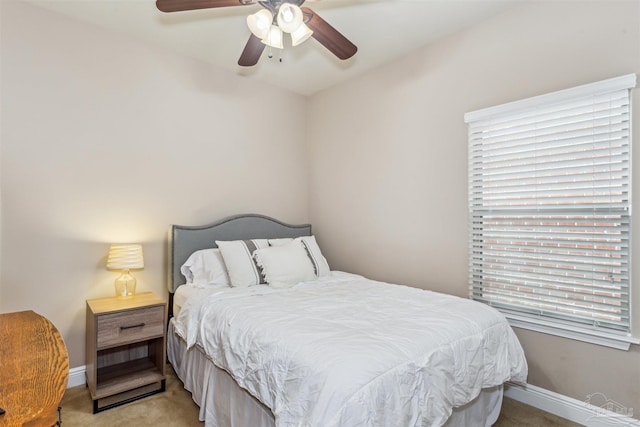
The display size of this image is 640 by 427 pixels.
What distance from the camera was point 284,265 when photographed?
Result: 279cm

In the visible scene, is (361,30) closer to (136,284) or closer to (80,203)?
(80,203)

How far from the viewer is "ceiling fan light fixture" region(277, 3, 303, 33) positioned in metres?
1.74

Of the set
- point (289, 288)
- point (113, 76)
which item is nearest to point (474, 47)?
point (289, 288)

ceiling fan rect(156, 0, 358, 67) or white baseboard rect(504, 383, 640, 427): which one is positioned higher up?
ceiling fan rect(156, 0, 358, 67)

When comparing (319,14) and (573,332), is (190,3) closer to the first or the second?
(319,14)

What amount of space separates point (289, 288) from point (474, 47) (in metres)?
2.30

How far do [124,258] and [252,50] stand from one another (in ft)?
5.54

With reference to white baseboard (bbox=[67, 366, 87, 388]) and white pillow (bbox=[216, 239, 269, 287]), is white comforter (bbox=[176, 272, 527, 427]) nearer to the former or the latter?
white pillow (bbox=[216, 239, 269, 287])

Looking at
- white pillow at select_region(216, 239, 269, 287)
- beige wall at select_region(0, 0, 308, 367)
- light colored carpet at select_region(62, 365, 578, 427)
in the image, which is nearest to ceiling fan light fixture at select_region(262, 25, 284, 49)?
beige wall at select_region(0, 0, 308, 367)

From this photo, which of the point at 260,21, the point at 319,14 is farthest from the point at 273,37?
the point at 319,14

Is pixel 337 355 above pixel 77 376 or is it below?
above

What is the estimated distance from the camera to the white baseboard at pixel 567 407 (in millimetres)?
1970

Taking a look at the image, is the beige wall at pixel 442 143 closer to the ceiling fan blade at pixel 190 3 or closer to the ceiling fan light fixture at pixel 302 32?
the ceiling fan light fixture at pixel 302 32

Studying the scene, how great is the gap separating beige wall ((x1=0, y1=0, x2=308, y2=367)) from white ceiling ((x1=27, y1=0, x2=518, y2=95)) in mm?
181
